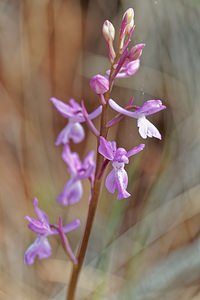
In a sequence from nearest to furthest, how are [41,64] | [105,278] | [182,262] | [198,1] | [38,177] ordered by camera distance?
[105,278]
[182,262]
[198,1]
[38,177]
[41,64]

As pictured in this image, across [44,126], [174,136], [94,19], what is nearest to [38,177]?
[44,126]

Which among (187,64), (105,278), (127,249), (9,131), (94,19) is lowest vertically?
(127,249)

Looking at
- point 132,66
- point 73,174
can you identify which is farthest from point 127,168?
point 132,66

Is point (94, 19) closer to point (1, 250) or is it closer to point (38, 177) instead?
point (38, 177)

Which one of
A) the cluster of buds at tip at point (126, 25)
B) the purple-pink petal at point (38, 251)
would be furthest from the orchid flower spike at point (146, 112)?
the purple-pink petal at point (38, 251)

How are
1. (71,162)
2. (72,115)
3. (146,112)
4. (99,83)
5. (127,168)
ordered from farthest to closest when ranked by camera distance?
1. (127,168)
2. (71,162)
3. (72,115)
4. (146,112)
5. (99,83)

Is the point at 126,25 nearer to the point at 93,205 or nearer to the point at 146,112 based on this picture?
the point at 146,112

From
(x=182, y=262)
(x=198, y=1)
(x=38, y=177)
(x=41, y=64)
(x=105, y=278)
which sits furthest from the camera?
(x=41, y=64)
